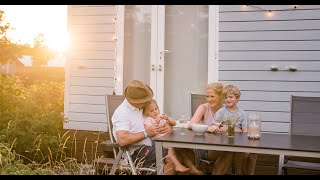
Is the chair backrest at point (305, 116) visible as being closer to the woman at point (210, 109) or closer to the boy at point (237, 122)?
the boy at point (237, 122)

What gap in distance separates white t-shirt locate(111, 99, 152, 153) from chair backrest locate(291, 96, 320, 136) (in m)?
1.43

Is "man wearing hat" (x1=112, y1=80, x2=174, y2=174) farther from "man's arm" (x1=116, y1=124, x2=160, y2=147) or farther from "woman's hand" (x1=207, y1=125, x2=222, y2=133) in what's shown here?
"woman's hand" (x1=207, y1=125, x2=222, y2=133)

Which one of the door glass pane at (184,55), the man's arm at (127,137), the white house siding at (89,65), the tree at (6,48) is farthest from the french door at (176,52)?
the tree at (6,48)

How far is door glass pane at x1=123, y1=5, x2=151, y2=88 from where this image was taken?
563 cm

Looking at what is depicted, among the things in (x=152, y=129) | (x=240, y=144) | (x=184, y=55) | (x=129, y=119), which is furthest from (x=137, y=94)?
(x=184, y=55)

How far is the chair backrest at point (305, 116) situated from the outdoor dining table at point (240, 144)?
1.89ft

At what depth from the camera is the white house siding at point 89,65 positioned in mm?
5805

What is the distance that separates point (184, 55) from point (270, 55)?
1.13 metres

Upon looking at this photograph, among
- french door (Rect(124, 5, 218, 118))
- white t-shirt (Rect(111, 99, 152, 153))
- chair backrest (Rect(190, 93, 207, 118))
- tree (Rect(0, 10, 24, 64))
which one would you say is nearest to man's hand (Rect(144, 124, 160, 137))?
white t-shirt (Rect(111, 99, 152, 153))

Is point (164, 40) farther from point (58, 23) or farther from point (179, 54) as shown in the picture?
point (58, 23)

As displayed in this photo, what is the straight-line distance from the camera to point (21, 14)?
7457 millimetres

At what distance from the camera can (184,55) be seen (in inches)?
215
